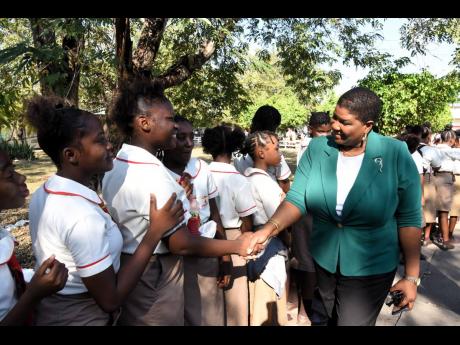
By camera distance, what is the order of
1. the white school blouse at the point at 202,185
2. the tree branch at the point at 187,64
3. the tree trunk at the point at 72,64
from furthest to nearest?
the tree branch at the point at 187,64, the tree trunk at the point at 72,64, the white school blouse at the point at 202,185

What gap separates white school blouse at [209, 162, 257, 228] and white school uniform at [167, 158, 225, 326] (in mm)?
117

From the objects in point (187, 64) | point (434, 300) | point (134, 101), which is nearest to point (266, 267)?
point (134, 101)

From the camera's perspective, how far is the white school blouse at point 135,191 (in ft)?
6.06

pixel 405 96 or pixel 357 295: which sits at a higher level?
pixel 405 96

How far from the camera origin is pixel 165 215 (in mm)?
1771

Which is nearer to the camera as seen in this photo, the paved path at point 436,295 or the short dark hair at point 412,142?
the paved path at point 436,295

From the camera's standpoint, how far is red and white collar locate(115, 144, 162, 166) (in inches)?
76.1

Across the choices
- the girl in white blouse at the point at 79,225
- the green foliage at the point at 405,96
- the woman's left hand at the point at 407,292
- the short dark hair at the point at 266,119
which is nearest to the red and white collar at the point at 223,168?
the short dark hair at the point at 266,119

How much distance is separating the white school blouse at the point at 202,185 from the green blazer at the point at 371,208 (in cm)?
71

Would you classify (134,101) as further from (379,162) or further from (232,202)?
(379,162)

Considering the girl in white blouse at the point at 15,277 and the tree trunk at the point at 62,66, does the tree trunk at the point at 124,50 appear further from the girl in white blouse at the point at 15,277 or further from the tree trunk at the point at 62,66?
the girl in white blouse at the point at 15,277

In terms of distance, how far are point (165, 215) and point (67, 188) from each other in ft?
1.37
